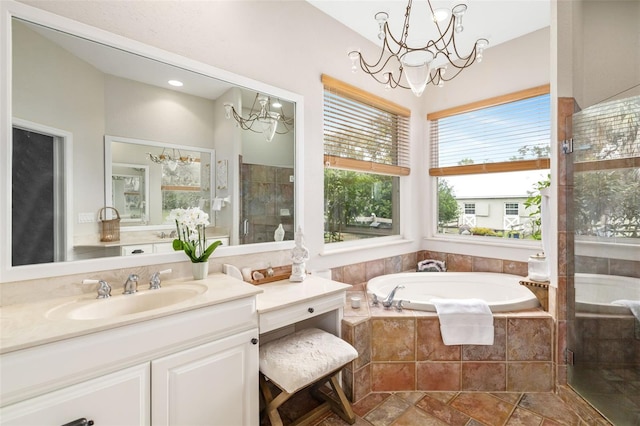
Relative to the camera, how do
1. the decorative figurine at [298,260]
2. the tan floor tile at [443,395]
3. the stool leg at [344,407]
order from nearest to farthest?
the stool leg at [344,407] < the tan floor tile at [443,395] < the decorative figurine at [298,260]

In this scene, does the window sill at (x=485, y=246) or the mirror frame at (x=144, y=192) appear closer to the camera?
the mirror frame at (x=144, y=192)

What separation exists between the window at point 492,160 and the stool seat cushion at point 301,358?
7.66ft

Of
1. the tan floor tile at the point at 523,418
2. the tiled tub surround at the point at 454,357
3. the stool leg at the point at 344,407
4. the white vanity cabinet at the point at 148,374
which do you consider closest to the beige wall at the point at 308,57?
the tiled tub surround at the point at 454,357

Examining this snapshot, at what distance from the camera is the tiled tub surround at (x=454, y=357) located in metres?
2.05

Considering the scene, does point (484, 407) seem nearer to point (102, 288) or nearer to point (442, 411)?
point (442, 411)

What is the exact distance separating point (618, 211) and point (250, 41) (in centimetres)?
256

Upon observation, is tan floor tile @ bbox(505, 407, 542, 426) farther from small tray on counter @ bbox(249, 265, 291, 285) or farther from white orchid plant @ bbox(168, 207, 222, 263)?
white orchid plant @ bbox(168, 207, 222, 263)

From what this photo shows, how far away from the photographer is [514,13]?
2521 millimetres

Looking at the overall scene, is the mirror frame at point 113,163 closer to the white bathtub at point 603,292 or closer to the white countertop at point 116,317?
the white countertop at point 116,317

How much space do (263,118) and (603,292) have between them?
2.50m

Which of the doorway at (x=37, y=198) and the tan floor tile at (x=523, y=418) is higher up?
the doorway at (x=37, y=198)

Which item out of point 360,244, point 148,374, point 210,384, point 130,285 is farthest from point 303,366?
point 360,244

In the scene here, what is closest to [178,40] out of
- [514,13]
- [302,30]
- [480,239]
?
[302,30]

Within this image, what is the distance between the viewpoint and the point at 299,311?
173 cm
